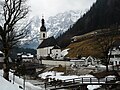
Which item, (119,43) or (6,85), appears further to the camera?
(119,43)

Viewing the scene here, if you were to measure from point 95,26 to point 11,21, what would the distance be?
16694 cm

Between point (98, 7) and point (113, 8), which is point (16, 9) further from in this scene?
point (98, 7)

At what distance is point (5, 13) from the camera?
68.7 ft

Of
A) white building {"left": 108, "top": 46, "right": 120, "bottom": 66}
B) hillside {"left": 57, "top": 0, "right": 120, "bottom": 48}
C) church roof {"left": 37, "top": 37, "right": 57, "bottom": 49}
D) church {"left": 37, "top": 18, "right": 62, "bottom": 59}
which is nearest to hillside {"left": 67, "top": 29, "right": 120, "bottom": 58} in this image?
white building {"left": 108, "top": 46, "right": 120, "bottom": 66}

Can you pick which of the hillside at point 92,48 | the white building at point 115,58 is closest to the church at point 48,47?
the hillside at point 92,48

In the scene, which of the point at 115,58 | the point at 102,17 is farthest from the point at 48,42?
the point at 115,58

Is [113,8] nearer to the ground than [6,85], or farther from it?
farther from it

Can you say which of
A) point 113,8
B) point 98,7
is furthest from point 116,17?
point 98,7

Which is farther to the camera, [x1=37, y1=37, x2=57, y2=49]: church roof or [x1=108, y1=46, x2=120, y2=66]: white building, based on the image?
[x1=37, y1=37, x2=57, y2=49]: church roof

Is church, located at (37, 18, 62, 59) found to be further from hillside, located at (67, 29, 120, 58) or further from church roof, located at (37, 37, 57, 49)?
hillside, located at (67, 29, 120, 58)

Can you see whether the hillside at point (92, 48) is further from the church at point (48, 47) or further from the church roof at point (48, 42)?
the church roof at point (48, 42)

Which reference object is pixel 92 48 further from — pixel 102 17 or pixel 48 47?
pixel 102 17

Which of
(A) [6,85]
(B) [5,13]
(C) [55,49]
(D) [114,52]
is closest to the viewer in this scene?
(A) [6,85]

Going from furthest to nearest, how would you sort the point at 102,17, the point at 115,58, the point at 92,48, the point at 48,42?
1. the point at 102,17
2. the point at 48,42
3. the point at 92,48
4. the point at 115,58
